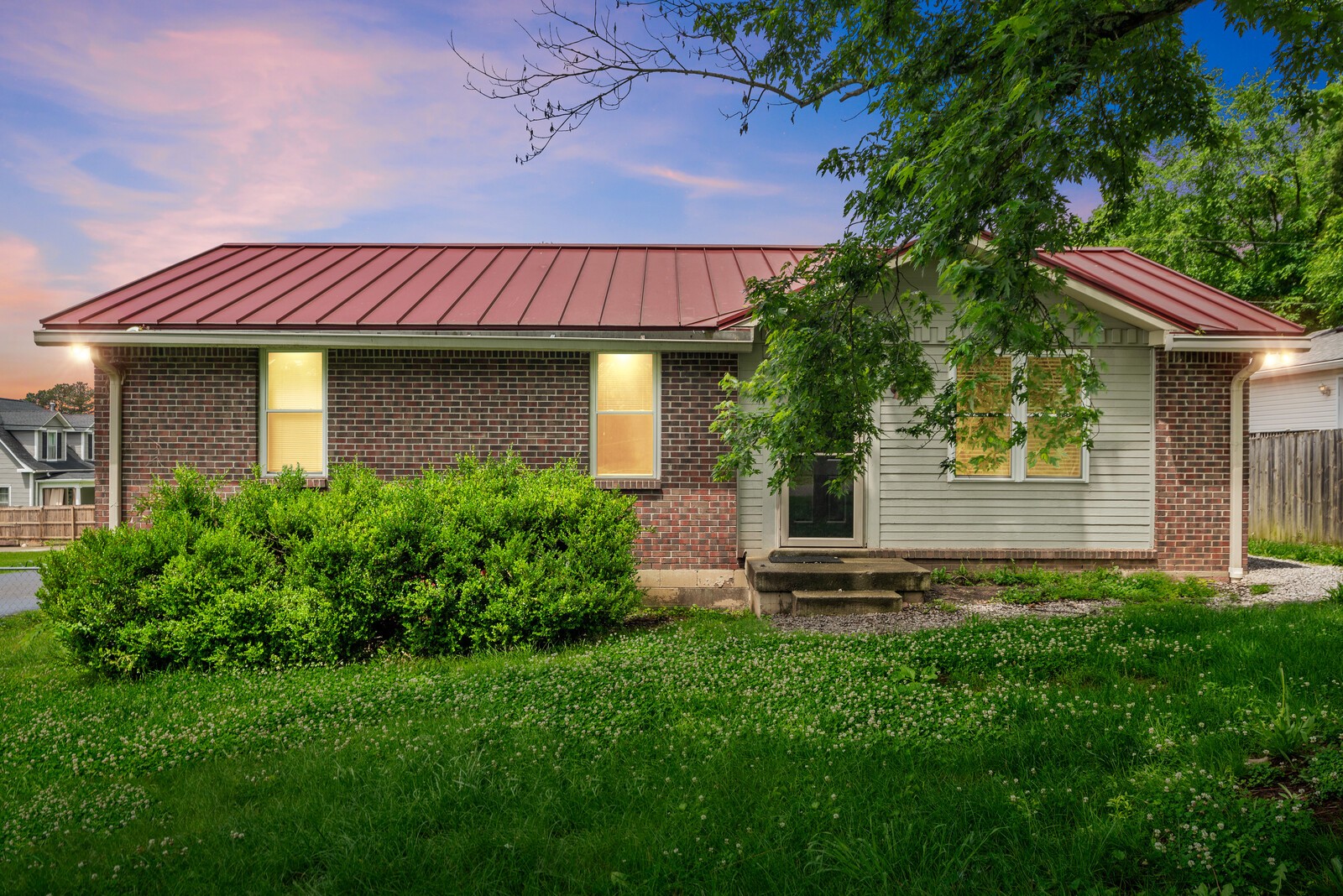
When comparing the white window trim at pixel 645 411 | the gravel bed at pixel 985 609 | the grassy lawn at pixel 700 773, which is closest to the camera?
the grassy lawn at pixel 700 773

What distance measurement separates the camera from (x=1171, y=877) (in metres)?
2.41

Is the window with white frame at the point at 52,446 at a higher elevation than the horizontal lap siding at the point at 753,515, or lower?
higher

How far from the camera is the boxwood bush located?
18.5 ft

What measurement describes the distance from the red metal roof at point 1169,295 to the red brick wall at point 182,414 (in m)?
9.83

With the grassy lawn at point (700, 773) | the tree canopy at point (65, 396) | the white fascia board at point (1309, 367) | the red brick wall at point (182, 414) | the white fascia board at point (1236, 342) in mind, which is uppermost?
the tree canopy at point (65, 396)

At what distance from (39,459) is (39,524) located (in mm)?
15244

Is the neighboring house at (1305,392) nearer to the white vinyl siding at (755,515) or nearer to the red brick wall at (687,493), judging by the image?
the white vinyl siding at (755,515)

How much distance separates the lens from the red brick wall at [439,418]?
884 cm

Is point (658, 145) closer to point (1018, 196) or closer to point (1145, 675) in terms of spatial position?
point (1018, 196)

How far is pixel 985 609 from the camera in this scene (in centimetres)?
760

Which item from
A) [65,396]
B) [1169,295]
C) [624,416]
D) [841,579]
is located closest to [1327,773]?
[841,579]

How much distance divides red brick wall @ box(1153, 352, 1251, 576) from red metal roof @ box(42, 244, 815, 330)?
5.60 m

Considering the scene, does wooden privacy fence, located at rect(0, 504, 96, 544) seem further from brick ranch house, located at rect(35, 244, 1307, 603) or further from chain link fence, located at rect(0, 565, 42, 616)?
brick ranch house, located at rect(35, 244, 1307, 603)

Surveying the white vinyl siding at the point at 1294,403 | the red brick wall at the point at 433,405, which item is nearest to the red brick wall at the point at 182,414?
the red brick wall at the point at 433,405
